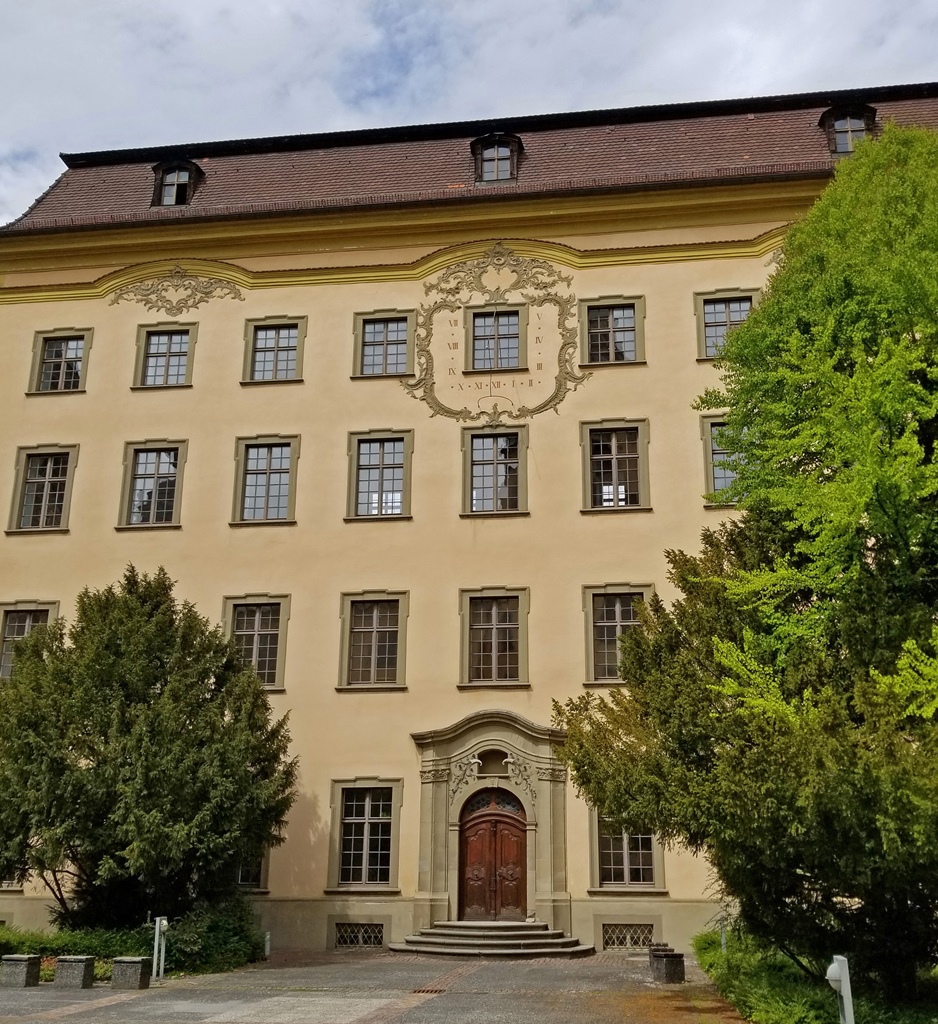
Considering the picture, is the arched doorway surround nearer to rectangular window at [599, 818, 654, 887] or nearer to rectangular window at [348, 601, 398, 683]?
rectangular window at [599, 818, 654, 887]

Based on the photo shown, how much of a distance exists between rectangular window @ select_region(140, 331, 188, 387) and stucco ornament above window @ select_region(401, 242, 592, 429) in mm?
5217

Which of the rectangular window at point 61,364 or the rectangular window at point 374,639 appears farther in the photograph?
the rectangular window at point 61,364

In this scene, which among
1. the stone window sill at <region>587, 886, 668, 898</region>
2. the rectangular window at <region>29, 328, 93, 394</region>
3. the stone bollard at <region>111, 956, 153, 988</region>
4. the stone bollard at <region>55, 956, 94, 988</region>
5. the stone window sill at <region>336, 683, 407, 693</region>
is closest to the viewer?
the stone bollard at <region>111, 956, 153, 988</region>

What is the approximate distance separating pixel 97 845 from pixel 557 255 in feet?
49.9

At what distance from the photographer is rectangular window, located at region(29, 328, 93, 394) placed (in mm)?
24672

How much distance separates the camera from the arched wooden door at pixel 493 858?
20062 mm

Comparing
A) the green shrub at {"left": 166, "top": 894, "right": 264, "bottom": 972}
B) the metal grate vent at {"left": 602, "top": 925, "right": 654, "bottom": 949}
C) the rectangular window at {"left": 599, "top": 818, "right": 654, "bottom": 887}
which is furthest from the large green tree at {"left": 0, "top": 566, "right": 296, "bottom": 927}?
the metal grate vent at {"left": 602, "top": 925, "right": 654, "bottom": 949}

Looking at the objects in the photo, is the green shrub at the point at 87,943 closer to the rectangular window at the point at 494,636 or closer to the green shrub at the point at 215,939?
the green shrub at the point at 215,939

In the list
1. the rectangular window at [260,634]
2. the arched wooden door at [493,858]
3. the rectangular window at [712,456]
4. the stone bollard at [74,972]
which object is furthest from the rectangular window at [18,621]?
the rectangular window at [712,456]

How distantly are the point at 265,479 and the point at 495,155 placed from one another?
943 cm

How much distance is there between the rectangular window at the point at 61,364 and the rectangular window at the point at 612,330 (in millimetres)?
11464

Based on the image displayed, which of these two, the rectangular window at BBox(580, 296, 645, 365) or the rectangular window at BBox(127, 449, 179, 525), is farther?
the rectangular window at BBox(127, 449, 179, 525)

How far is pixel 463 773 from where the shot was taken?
67.5 ft

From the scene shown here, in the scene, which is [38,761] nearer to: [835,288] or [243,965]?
[243,965]
